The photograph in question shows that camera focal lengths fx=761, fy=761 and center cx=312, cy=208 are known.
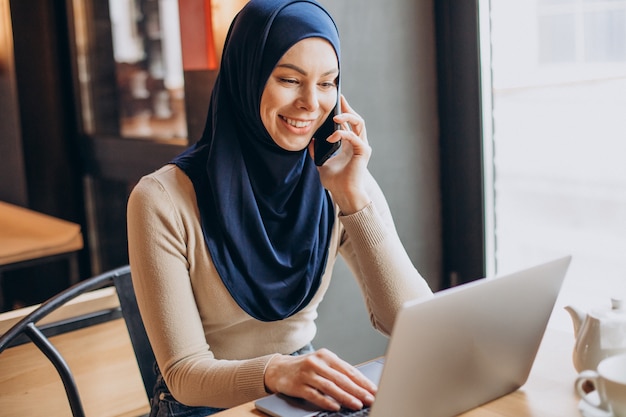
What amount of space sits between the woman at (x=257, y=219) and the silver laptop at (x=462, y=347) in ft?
1.33

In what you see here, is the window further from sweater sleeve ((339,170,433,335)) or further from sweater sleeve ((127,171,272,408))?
sweater sleeve ((127,171,272,408))

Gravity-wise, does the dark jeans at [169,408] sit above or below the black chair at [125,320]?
below

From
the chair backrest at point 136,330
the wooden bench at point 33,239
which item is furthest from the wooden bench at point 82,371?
the wooden bench at point 33,239

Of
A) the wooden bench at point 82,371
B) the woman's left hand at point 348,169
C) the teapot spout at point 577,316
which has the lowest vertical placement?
the wooden bench at point 82,371

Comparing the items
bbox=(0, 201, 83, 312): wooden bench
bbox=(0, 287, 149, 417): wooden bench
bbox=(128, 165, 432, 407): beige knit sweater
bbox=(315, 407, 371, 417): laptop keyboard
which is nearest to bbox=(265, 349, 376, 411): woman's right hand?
bbox=(315, 407, 371, 417): laptop keyboard

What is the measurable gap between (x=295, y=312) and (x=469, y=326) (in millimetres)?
684

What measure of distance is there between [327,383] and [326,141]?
68cm

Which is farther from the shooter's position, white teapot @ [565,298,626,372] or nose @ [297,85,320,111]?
nose @ [297,85,320,111]

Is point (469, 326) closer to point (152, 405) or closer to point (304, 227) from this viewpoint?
point (304, 227)

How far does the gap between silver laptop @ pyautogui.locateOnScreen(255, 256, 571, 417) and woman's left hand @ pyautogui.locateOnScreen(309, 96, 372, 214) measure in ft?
1.70

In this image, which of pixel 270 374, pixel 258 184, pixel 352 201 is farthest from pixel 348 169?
pixel 270 374

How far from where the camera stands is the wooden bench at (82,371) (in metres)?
1.77

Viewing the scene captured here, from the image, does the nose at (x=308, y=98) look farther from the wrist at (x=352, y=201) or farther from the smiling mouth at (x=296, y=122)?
the wrist at (x=352, y=201)

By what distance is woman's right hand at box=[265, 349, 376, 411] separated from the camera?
109 centimetres
